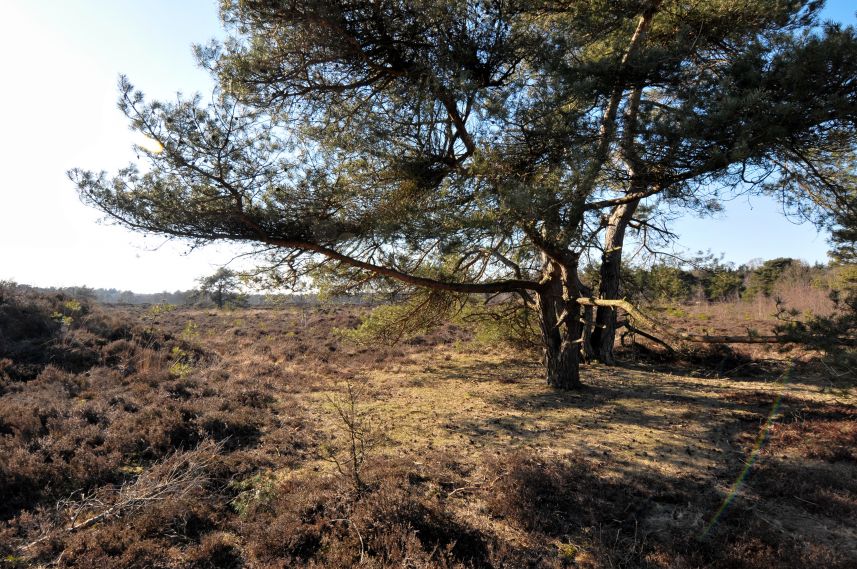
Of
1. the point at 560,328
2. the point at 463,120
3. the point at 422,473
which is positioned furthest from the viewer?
the point at 560,328

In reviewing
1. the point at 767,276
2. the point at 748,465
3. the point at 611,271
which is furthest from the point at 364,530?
the point at 767,276

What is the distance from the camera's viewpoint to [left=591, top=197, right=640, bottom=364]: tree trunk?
10961mm

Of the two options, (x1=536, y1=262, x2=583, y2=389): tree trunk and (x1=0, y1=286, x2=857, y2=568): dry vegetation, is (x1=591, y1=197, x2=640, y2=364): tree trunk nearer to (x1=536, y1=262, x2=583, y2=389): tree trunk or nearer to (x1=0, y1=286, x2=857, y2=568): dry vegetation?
(x1=536, y1=262, x2=583, y2=389): tree trunk

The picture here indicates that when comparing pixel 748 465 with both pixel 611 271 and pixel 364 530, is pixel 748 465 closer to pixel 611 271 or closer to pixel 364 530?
pixel 364 530

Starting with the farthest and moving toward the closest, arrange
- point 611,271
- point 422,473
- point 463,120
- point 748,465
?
point 611,271 < point 463,120 < point 748,465 < point 422,473

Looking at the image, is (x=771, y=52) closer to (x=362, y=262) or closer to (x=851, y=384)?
(x=851, y=384)

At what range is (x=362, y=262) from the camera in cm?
708

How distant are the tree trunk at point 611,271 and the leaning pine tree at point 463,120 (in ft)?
12.4

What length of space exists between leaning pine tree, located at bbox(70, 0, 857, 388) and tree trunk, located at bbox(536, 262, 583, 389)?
53.0 inches

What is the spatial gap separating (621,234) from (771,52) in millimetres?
6999

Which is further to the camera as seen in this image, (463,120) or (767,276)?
(767,276)

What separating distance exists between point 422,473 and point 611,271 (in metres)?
8.48

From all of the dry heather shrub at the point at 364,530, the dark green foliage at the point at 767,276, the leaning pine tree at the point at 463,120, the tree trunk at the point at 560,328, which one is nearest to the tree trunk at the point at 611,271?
the tree trunk at the point at 560,328

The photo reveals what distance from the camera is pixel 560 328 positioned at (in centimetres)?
936
